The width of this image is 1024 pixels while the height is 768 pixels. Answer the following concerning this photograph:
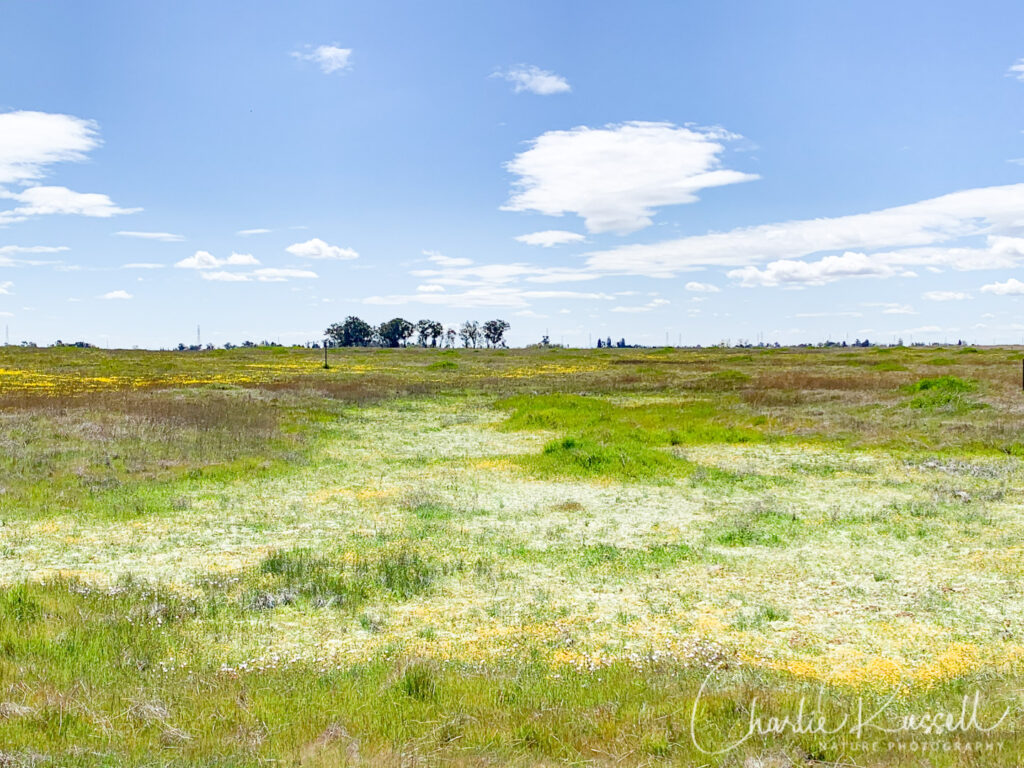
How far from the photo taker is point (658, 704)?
7.07 meters

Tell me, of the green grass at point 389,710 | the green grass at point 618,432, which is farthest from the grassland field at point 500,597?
the green grass at point 618,432

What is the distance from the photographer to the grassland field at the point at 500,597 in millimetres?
6430

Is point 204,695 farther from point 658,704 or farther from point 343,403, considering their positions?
point 343,403

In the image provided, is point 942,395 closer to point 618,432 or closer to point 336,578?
point 618,432

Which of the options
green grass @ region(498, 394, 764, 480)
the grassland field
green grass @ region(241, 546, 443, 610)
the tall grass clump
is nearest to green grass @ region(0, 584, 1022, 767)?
the grassland field

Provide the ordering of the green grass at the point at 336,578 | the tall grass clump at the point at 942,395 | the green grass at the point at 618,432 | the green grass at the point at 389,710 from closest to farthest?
the green grass at the point at 389,710
the green grass at the point at 336,578
the green grass at the point at 618,432
the tall grass clump at the point at 942,395

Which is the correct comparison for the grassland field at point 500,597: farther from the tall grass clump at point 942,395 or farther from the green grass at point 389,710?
the tall grass clump at point 942,395

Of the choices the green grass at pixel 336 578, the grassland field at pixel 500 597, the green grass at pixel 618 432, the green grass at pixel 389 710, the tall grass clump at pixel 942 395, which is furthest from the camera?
the tall grass clump at pixel 942 395

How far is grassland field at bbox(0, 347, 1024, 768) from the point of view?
6.43 meters

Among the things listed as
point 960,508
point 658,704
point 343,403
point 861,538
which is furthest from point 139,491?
point 343,403

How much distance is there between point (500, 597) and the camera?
1123cm

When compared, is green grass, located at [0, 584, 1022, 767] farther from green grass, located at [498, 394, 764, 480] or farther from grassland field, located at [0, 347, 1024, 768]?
green grass, located at [498, 394, 764, 480]

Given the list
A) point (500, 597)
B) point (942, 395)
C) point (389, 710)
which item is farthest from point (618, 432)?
point (389, 710)

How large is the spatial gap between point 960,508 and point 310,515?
51.7 ft
